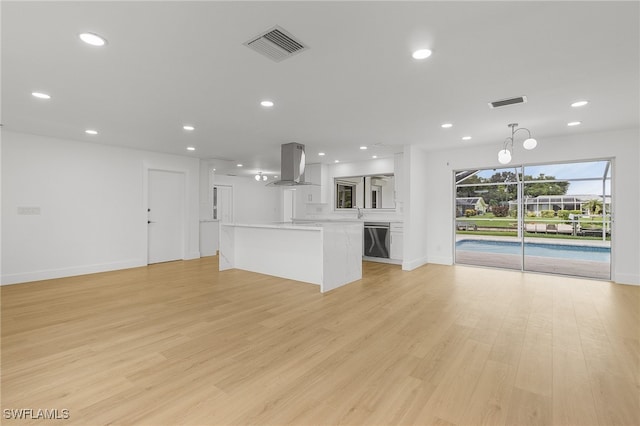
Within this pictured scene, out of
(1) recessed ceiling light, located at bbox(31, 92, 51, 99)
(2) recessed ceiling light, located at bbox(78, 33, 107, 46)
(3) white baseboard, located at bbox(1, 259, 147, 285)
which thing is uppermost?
(1) recessed ceiling light, located at bbox(31, 92, 51, 99)

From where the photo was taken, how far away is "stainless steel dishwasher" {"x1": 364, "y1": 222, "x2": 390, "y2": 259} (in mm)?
6988

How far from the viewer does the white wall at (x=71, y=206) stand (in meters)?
4.96

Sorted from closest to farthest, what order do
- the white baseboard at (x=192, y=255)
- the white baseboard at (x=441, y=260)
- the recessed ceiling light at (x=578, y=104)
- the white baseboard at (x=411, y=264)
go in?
the recessed ceiling light at (x=578, y=104)
the white baseboard at (x=411, y=264)
the white baseboard at (x=441, y=260)
the white baseboard at (x=192, y=255)

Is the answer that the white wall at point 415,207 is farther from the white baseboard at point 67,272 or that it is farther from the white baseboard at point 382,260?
the white baseboard at point 67,272

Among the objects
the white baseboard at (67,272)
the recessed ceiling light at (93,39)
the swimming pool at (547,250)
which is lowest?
the swimming pool at (547,250)

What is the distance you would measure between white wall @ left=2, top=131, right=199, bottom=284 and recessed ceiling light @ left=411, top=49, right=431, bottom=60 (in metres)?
6.11

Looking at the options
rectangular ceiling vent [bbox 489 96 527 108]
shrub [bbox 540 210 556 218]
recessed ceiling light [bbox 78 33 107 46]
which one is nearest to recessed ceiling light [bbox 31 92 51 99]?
recessed ceiling light [bbox 78 33 107 46]

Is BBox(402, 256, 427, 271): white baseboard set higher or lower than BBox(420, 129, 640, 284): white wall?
lower

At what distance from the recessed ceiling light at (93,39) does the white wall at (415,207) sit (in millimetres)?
5152

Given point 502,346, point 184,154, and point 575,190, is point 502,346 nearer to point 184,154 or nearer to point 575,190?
point 575,190

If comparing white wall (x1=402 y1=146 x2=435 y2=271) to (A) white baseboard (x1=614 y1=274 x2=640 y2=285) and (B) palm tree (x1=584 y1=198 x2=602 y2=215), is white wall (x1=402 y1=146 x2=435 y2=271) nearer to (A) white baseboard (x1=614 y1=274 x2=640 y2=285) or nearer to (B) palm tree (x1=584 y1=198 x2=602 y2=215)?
(A) white baseboard (x1=614 y1=274 x2=640 y2=285)

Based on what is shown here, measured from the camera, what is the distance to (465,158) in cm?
629

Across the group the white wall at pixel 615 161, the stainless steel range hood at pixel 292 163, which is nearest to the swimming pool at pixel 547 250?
the white wall at pixel 615 161

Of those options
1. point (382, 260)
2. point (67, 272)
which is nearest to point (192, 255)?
point (67, 272)
